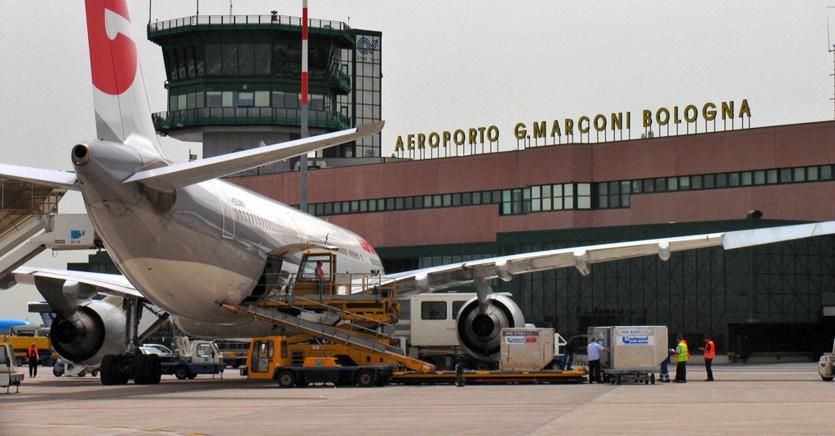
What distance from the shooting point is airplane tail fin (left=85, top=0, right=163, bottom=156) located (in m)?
32.5

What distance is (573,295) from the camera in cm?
8019

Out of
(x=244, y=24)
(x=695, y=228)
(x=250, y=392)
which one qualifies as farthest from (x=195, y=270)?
(x=244, y=24)

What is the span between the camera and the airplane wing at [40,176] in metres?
30.4

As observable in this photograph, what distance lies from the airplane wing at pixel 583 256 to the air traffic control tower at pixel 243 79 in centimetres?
5508

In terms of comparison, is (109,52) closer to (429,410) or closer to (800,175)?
(429,410)

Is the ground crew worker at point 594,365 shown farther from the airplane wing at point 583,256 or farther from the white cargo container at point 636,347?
the airplane wing at point 583,256

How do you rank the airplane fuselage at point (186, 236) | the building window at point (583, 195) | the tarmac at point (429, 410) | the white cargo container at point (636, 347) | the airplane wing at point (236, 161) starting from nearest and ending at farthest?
the tarmac at point (429, 410) → the airplane wing at point (236, 161) → the airplane fuselage at point (186, 236) → the white cargo container at point (636, 347) → the building window at point (583, 195)

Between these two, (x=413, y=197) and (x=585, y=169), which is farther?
(x=413, y=197)

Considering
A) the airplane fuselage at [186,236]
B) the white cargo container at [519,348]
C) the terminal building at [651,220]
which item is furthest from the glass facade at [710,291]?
the airplane fuselage at [186,236]

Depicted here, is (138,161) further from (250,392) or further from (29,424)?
(29,424)

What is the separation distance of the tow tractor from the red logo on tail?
7551 mm

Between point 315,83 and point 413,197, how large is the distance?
1391 centimetres

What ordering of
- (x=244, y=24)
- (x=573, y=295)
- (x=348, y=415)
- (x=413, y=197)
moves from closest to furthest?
(x=348, y=415) → (x=573, y=295) → (x=413, y=197) → (x=244, y=24)

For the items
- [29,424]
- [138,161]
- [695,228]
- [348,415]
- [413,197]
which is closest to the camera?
[29,424]
